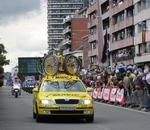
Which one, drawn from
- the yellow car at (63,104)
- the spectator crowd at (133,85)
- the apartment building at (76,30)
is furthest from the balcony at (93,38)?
the yellow car at (63,104)

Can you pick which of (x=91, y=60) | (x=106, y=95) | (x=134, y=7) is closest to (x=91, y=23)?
(x=91, y=60)

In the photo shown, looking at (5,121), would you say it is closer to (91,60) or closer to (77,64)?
(77,64)

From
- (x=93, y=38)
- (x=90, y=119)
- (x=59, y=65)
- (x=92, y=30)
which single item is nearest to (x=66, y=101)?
(x=90, y=119)

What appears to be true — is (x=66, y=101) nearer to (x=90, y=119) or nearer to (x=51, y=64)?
(x=90, y=119)

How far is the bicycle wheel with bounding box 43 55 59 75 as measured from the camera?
21.0 meters

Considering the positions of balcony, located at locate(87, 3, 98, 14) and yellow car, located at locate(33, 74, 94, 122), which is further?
balcony, located at locate(87, 3, 98, 14)

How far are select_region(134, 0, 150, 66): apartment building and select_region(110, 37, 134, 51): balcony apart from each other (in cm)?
274

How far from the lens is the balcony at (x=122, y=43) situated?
7621 cm

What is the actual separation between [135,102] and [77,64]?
719 centimetres

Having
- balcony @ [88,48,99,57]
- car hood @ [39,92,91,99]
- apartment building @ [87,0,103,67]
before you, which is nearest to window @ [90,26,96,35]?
apartment building @ [87,0,103,67]

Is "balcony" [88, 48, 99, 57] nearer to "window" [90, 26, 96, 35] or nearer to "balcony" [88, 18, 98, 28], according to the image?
"window" [90, 26, 96, 35]

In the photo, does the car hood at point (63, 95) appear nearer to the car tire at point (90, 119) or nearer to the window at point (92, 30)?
the car tire at point (90, 119)

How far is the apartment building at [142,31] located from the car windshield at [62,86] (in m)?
47.0

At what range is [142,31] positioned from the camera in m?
68.8
